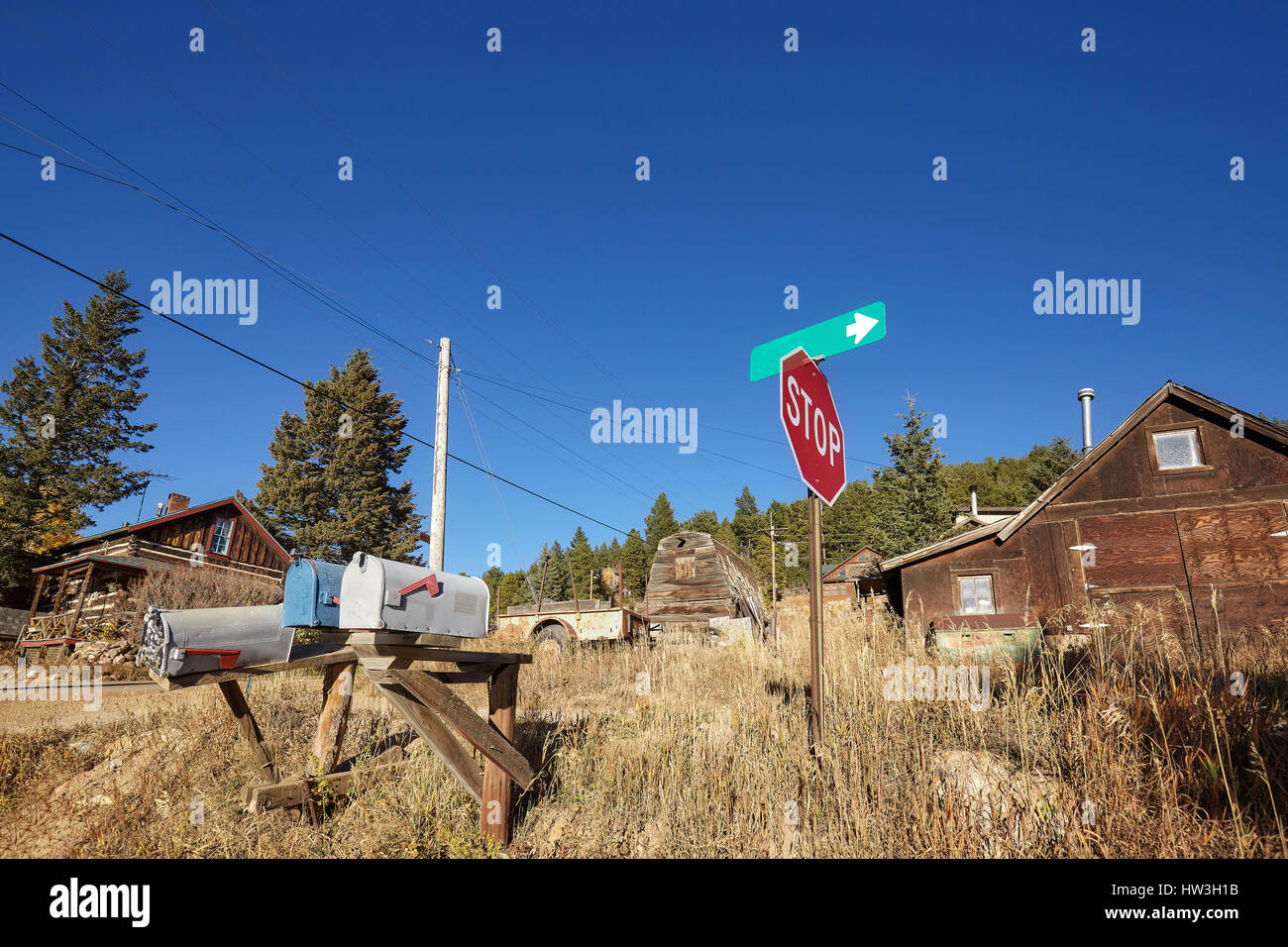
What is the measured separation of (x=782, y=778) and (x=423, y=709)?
2196 millimetres

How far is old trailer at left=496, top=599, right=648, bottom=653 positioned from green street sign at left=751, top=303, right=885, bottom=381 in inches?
518

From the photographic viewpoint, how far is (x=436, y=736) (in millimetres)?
3570

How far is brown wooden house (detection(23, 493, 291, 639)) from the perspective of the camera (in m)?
20.3

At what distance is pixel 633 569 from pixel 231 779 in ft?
212

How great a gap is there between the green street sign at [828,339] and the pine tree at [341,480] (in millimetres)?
33626

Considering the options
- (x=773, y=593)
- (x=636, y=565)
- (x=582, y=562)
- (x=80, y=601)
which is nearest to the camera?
(x=80, y=601)

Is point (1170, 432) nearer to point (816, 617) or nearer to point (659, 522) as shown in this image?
point (816, 617)

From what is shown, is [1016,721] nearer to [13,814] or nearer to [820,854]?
[820,854]

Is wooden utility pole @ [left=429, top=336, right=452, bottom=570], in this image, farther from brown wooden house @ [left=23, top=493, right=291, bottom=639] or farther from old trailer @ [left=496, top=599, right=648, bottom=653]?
brown wooden house @ [left=23, top=493, right=291, bottom=639]

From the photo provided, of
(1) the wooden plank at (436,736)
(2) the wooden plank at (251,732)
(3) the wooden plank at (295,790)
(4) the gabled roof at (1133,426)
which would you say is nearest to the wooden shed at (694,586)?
(4) the gabled roof at (1133,426)

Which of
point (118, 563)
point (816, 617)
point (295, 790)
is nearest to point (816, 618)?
point (816, 617)

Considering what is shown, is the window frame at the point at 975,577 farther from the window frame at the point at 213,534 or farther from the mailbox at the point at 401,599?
the window frame at the point at 213,534

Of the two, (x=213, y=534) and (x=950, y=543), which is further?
(x=213, y=534)
